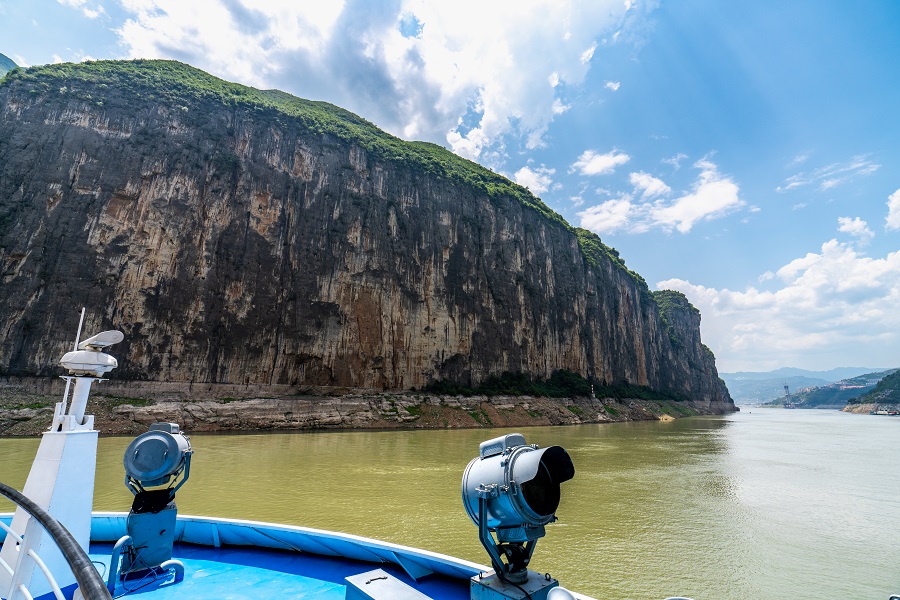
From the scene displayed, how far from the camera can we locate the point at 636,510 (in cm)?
1409

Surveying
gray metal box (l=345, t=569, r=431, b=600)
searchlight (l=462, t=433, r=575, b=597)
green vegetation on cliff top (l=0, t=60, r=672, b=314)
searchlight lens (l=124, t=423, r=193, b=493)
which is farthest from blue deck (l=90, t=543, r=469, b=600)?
green vegetation on cliff top (l=0, t=60, r=672, b=314)

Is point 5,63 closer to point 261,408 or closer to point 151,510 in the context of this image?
point 261,408

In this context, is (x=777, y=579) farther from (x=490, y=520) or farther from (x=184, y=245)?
(x=184, y=245)

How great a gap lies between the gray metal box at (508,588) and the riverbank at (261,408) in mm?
31290

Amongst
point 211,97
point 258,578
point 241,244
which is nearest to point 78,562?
point 258,578

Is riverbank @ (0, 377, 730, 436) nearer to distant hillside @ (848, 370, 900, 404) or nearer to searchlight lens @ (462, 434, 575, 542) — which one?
searchlight lens @ (462, 434, 575, 542)

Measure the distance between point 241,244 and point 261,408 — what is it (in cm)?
1980

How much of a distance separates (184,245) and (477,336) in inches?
1599

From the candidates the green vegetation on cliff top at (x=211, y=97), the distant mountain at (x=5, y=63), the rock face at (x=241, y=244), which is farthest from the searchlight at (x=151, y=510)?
the distant mountain at (x=5, y=63)

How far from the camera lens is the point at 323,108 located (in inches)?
3115

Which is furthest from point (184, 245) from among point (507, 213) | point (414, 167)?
point (507, 213)

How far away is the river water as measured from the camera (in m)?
9.34

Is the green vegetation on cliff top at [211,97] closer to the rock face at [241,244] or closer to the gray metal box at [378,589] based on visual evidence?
the rock face at [241,244]

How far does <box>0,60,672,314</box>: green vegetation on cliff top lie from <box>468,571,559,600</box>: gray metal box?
61.9 metres
